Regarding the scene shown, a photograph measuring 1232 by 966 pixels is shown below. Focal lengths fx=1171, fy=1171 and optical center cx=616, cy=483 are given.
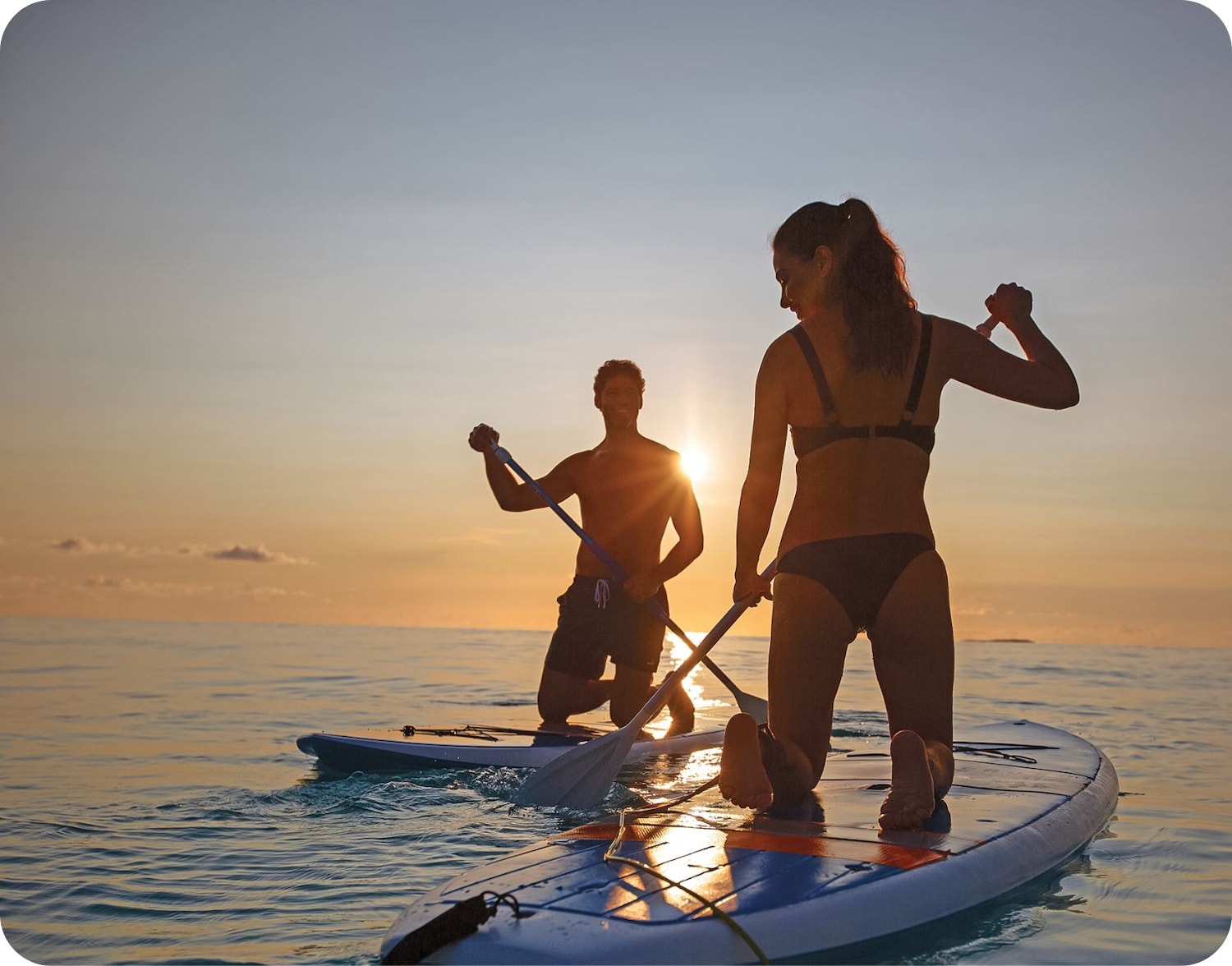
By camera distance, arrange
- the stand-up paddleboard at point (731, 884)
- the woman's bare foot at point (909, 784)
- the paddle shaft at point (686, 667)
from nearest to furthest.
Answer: the stand-up paddleboard at point (731, 884)
the woman's bare foot at point (909, 784)
the paddle shaft at point (686, 667)

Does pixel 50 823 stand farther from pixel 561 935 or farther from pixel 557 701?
pixel 561 935

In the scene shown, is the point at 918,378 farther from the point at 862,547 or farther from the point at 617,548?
the point at 617,548

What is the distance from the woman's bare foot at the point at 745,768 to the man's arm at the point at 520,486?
13.5 ft

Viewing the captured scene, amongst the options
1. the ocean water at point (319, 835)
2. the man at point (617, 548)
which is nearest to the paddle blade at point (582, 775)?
the ocean water at point (319, 835)

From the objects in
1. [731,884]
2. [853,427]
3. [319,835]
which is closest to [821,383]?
[853,427]

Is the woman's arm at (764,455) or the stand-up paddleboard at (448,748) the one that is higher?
the woman's arm at (764,455)

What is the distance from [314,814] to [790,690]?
2.88 metres

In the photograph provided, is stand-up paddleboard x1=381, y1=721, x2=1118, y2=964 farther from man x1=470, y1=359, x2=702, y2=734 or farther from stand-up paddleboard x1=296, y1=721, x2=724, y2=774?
man x1=470, y1=359, x2=702, y2=734

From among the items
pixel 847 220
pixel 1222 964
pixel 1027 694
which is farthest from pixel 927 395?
pixel 1027 694

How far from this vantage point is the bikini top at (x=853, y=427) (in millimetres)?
3635

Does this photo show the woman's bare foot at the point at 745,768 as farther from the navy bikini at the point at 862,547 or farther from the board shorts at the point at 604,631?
the board shorts at the point at 604,631

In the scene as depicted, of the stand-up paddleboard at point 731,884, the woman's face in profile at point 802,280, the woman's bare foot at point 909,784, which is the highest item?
the woman's face in profile at point 802,280

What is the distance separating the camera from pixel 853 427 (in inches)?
143

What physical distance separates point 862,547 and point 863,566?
0.06 m
